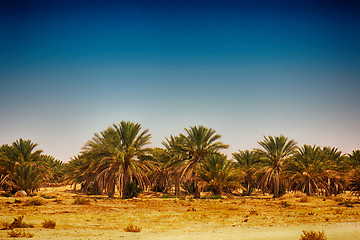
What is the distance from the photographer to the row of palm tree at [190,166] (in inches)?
1160

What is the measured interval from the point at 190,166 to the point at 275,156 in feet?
32.2

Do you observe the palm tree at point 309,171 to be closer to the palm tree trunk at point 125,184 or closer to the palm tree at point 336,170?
the palm tree at point 336,170

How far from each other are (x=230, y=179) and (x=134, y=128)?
36.3 feet

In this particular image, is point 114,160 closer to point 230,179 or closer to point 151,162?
point 151,162

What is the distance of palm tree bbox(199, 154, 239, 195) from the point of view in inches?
1192

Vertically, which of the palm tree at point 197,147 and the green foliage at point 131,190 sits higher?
the palm tree at point 197,147

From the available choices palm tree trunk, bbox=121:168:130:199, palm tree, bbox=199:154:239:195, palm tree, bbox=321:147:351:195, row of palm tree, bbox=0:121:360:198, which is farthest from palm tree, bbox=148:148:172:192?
palm tree, bbox=321:147:351:195

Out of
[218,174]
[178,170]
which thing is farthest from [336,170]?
[178,170]

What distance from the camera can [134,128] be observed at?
97.8 ft

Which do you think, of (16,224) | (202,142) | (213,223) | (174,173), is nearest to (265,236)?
(213,223)

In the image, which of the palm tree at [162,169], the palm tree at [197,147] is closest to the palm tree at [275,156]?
the palm tree at [197,147]

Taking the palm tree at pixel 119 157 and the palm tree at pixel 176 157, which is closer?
the palm tree at pixel 119 157

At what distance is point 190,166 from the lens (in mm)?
33219

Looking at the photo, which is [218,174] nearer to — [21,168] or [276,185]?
[276,185]
